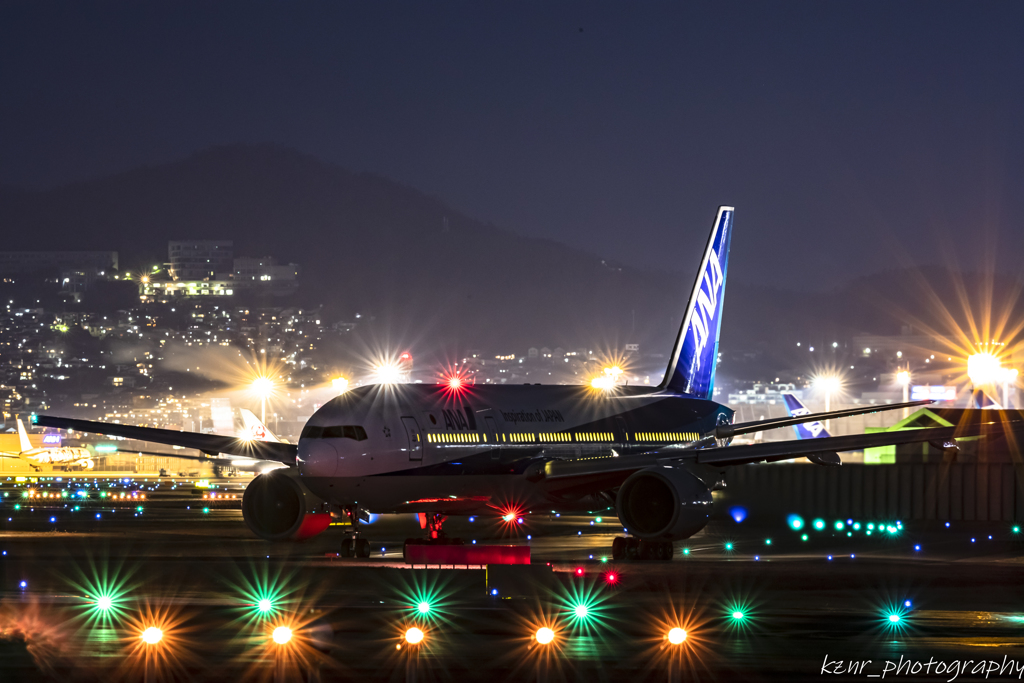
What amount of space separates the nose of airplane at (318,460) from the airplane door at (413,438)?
1.91m

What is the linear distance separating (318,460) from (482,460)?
455 centimetres

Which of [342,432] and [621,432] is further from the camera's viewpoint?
[621,432]

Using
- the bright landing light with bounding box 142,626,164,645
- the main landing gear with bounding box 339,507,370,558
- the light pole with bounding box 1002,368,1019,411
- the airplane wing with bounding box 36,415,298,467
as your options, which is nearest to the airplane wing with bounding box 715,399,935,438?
the main landing gear with bounding box 339,507,370,558

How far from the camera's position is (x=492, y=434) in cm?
3122

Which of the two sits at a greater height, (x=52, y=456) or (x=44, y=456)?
(x=52, y=456)

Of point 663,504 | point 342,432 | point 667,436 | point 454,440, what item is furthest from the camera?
point 667,436

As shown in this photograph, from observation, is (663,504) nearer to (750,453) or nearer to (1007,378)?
(750,453)

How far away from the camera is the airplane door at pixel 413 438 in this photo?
95.0 feet

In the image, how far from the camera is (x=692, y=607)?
19062mm

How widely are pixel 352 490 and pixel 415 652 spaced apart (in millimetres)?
14419

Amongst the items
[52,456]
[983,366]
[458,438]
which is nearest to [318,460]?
[458,438]

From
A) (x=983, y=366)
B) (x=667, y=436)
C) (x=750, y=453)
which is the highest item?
(x=983, y=366)

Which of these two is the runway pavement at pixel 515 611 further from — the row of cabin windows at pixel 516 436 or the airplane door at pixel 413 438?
the airplane door at pixel 413 438

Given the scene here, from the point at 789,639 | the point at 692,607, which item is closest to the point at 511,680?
the point at 789,639
